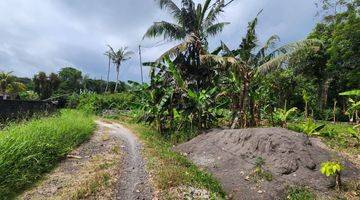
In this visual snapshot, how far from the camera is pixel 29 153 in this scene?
9023mm

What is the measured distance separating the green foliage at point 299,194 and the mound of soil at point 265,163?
169 millimetres

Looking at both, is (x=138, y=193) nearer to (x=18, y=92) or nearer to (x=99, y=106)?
(x=99, y=106)

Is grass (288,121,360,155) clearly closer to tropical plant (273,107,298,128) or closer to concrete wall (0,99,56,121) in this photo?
tropical plant (273,107,298,128)

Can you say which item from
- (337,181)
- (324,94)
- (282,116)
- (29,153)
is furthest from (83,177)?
(324,94)

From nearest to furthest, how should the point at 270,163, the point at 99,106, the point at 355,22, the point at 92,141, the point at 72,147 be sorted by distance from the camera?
the point at 270,163 < the point at 72,147 < the point at 92,141 < the point at 355,22 < the point at 99,106

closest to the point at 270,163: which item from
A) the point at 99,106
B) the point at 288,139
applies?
the point at 288,139

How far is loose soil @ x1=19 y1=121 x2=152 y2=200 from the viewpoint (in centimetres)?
786

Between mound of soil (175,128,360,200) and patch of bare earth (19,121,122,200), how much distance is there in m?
2.63

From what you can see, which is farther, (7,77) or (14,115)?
(7,77)

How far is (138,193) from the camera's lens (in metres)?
8.23

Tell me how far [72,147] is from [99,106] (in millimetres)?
23633

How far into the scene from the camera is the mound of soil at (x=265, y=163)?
9227 mm

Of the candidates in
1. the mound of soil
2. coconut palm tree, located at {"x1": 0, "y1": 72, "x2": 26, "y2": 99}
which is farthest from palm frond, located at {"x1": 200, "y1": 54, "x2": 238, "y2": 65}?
coconut palm tree, located at {"x1": 0, "y1": 72, "x2": 26, "y2": 99}

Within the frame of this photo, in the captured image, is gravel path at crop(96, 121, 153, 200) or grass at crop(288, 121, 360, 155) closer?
gravel path at crop(96, 121, 153, 200)
